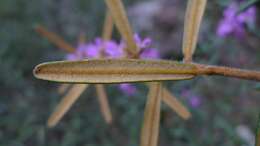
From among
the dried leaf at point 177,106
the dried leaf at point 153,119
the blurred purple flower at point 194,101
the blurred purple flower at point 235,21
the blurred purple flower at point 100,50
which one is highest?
the blurred purple flower at point 235,21

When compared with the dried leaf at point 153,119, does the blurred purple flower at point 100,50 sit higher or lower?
higher

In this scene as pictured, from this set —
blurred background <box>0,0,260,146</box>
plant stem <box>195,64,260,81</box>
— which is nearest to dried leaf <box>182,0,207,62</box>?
plant stem <box>195,64,260,81</box>

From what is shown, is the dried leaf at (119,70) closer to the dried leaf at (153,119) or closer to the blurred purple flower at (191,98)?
the dried leaf at (153,119)

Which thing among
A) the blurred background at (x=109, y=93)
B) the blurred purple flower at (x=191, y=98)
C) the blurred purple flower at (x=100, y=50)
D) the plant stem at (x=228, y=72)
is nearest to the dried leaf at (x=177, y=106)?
the blurred purple flower at (x=100, y=50)

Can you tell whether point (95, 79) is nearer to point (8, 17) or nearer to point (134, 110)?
point (134, 110)

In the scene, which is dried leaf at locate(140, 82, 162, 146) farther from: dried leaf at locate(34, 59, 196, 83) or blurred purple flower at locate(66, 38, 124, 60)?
blurred purple flower at locate(66, 38, 124, 60)

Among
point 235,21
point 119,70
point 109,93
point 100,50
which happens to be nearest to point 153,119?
point 119,70

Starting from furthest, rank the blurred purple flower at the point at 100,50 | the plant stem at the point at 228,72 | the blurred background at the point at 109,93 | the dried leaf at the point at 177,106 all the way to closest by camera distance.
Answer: the blurred background at the point at 109,93 < the blurred purple flower at the point at 100,50 < the dried leaf at the point at 177,106 < the plant stem at the point at 228,72

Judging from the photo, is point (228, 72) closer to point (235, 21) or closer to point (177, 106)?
point (177, 106)
